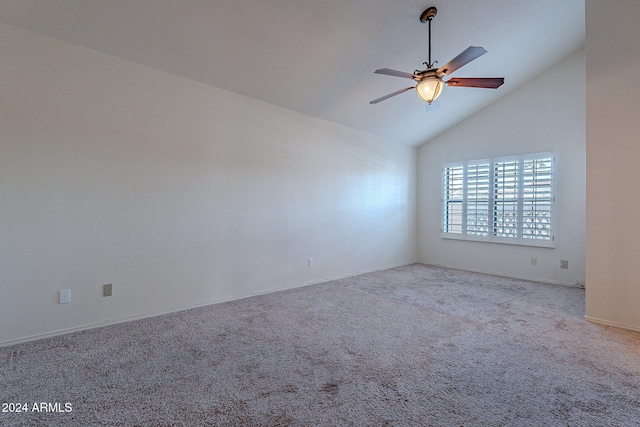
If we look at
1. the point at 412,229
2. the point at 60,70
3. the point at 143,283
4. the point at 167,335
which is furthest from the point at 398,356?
the point at 412,229

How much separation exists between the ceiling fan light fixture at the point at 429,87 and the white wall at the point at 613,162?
65.2 inches

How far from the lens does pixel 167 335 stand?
104 inches

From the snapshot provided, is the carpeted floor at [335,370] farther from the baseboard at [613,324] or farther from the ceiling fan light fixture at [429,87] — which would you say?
the ceiling fan light fixture at [429,87]

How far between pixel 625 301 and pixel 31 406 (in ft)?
15.7

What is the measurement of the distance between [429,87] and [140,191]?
3.11 meters

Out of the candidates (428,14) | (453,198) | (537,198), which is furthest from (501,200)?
(428,14)

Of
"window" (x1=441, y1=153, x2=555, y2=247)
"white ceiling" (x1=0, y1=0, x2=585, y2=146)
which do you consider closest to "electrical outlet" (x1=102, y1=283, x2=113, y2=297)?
"white ceiling" (x1=0, y1=0, x2=585, y2=146)

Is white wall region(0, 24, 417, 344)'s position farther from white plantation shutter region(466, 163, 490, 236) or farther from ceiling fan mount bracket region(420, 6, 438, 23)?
white plantation shutter region(466, 163, 490, 236)

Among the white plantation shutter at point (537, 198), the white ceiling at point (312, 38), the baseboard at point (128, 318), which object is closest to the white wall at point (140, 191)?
the baseboard at point (128, 318)

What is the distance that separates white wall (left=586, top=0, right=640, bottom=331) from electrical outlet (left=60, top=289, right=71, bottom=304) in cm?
512

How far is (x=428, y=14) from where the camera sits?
9.78 feet

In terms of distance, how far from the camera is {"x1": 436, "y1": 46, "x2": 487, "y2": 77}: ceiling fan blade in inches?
89.7

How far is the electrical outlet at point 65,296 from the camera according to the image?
104 inches

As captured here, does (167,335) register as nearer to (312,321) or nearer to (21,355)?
(21,355)
